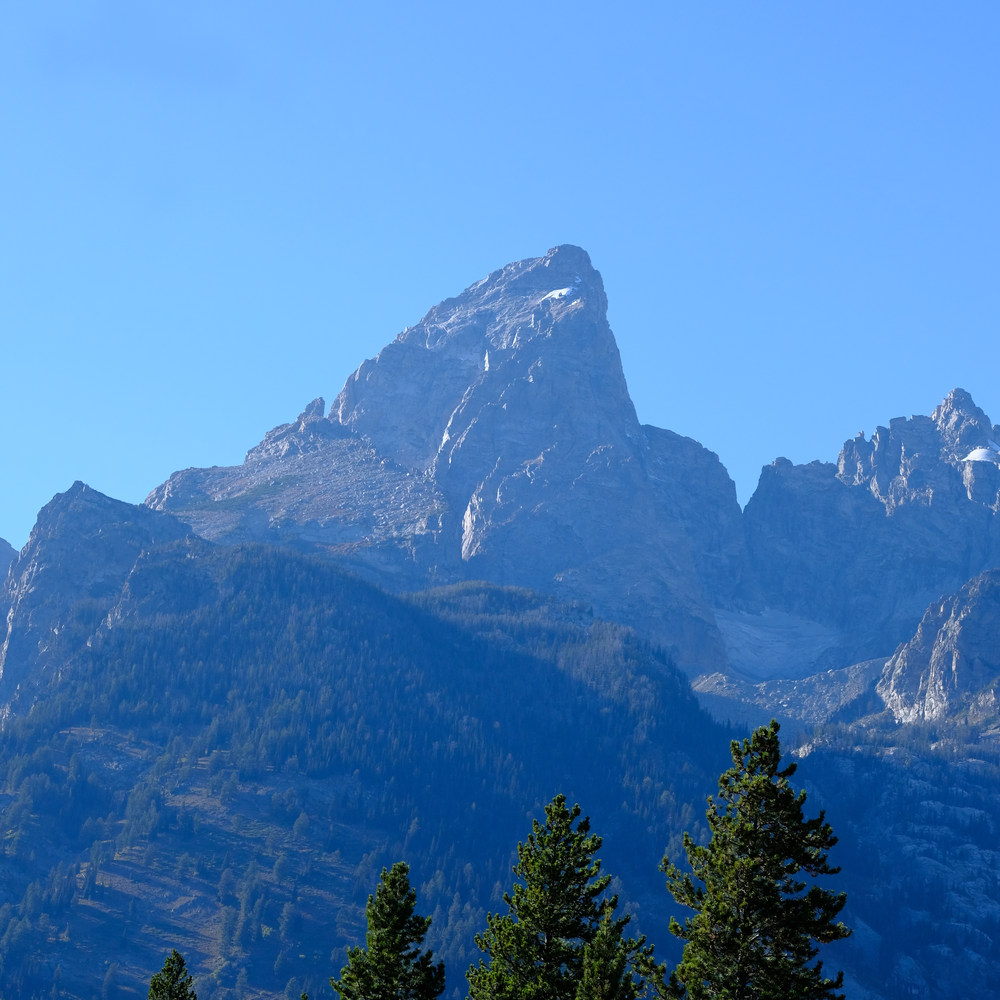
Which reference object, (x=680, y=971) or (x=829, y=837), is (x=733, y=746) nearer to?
(x=829, y=837)

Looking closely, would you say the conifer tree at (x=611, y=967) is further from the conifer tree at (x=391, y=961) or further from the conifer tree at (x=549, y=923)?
the conifer tree at (x=391, y=961)

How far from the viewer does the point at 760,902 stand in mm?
56719

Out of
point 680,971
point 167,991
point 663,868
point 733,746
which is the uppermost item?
point 733,746

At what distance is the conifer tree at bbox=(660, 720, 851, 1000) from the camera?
55.9 metres

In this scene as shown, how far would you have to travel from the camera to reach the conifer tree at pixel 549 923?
2372 inches

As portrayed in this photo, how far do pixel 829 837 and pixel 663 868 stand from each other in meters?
7.18

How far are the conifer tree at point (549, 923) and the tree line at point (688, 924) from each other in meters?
0.05

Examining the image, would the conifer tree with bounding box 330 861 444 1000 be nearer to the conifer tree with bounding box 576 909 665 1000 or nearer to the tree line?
the tree line

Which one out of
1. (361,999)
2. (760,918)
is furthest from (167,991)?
(760,918)

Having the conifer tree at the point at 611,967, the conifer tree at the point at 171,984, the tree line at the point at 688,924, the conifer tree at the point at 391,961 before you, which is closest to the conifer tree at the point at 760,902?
the tree line at the point at 688,924

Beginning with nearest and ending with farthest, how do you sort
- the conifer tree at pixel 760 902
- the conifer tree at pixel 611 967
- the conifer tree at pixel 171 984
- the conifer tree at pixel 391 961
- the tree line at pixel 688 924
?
the conifer tree at pixel 611 967 → the conifer tree at pixel 760 902 → the tree line at pixel 688 924 → the conifer tree at pixel 391 961 → the conifer tree at pixel 171 984

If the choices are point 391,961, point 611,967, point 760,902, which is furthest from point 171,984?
point 760,902

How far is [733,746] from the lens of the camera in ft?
189

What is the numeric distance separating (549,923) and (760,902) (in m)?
9.27
